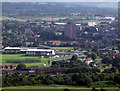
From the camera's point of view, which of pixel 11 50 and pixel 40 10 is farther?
pixel 40 10

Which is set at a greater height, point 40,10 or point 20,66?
point 40,10

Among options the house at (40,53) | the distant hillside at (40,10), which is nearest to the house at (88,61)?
the house at (40,53)

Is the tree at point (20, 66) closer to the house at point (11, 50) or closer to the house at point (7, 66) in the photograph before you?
the house at point (7, 66)

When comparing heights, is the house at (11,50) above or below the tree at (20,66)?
above

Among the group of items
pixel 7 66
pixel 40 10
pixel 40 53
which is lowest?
pixel 7 66

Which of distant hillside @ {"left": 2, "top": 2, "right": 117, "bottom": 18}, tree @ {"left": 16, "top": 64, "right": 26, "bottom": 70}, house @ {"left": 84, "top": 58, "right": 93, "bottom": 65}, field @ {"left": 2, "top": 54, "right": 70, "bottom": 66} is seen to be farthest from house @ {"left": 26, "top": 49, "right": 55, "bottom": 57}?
distant hillside @ {"left": 2, "top": 2, "right": 117, "bottom": 18}

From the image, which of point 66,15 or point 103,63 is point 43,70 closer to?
point 103,63

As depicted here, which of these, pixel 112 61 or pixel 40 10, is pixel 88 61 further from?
pixel 40 10

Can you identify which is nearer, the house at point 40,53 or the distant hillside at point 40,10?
the house at point 40,53

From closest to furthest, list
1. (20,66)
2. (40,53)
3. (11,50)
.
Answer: (20,66)
(40,53)
(11,50)

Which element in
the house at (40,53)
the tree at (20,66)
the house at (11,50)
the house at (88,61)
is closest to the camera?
the tree at (20,66)

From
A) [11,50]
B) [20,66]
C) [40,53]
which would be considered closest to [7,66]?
[20,66]

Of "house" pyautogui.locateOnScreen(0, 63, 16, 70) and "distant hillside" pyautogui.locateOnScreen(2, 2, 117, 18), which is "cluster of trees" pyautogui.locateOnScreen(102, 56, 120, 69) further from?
"distant hillside" pyautogui.locateOnScreen(2, 2, 117, 18)

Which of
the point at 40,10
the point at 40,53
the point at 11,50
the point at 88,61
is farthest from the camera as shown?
the point at 40,10
